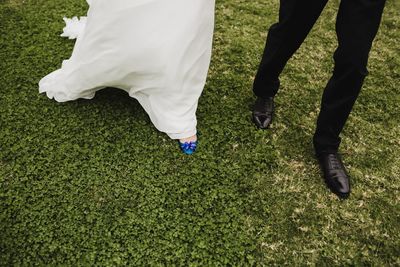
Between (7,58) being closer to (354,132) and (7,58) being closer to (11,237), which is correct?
(11,237)

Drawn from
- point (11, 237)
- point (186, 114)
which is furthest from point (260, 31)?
point (11, 237)

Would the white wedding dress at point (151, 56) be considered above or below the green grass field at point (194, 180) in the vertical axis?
above

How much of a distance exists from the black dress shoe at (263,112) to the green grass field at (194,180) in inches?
3.2

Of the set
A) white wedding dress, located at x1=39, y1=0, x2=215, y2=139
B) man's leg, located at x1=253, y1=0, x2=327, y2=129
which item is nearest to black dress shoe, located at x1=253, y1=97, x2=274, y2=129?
man's leg, located at x1=253, y1=0, x2=327, y2=129

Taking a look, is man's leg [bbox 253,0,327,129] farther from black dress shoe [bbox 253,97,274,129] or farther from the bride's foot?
the bride's foot

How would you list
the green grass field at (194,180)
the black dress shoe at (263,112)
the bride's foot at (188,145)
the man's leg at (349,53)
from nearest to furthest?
the man's leg at (349,53), the green grass field at (194,180), the bride's foot at (188,145), the black dress shoe at (263,112)

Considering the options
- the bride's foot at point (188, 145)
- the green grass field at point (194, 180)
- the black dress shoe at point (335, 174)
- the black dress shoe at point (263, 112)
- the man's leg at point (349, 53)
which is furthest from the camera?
the black dress shoe at point (263, 112)

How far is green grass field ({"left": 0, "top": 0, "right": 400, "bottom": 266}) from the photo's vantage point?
292 cm

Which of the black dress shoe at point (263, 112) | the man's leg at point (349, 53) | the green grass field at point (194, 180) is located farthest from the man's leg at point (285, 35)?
the green grass field at point (194, 180)

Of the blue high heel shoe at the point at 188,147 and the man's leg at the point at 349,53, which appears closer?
the man's leg at the point at 349,53

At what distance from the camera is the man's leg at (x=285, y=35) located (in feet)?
9.67

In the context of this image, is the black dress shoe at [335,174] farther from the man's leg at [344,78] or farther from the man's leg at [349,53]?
the man's leg at [349,53]

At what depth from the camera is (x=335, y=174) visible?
11.0ft

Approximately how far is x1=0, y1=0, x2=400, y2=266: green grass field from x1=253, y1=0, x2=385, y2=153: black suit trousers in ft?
1.34
